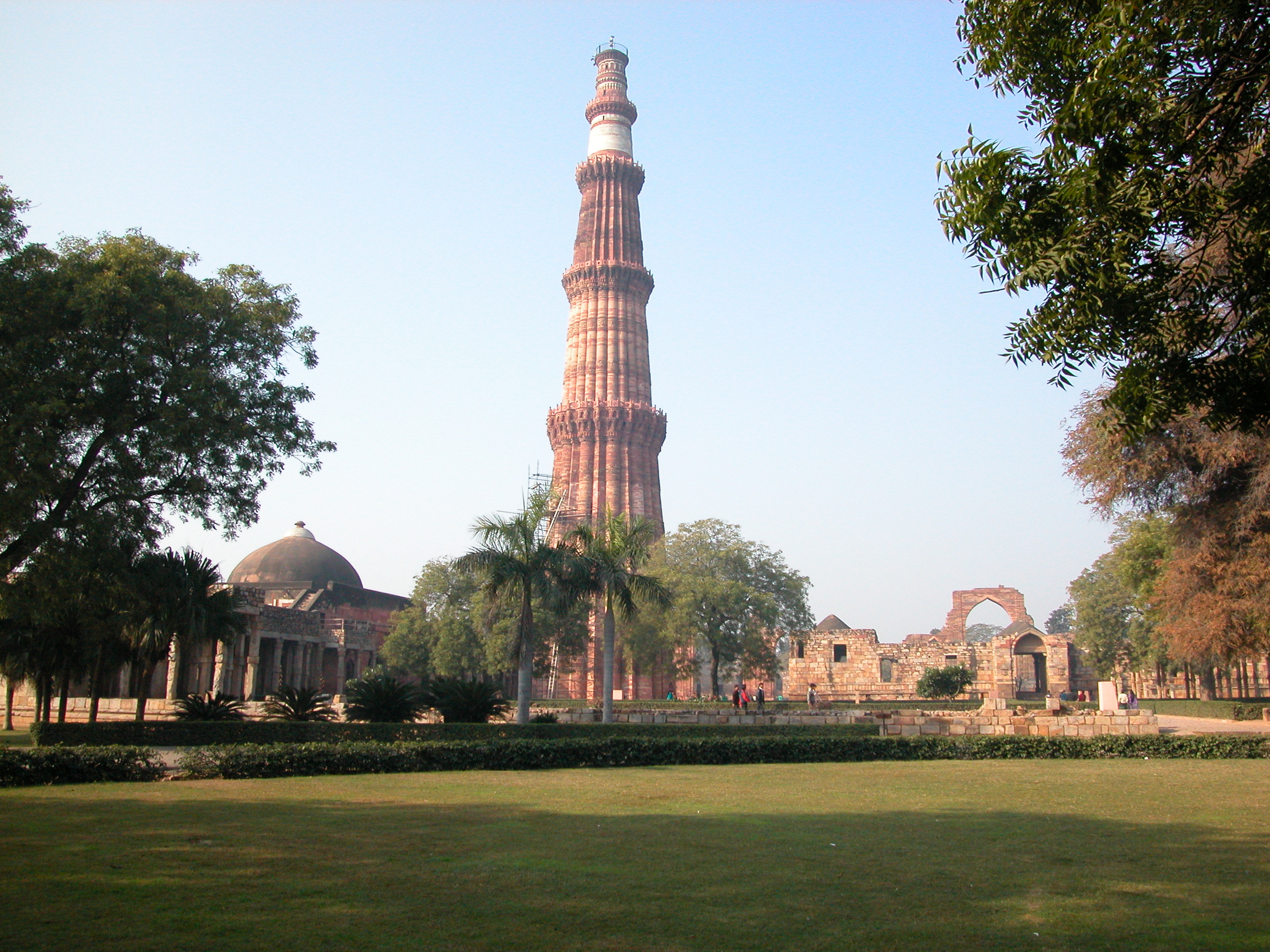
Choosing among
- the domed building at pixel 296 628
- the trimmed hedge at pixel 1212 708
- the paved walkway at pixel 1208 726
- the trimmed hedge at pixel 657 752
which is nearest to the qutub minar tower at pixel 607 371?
the domed building at pixel 296 628

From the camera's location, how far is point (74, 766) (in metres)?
12.3

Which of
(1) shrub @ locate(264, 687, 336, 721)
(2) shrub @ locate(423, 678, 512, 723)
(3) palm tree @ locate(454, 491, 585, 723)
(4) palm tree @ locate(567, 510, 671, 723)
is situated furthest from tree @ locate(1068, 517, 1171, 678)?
(1) shrub @ locate(264, 687, 336, 721)

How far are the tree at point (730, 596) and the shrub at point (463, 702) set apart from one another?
15.0 metres

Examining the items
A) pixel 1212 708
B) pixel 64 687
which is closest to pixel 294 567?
pixel 64 687

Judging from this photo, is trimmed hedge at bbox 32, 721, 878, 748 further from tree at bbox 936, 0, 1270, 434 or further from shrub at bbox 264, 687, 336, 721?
tree at bbox 936, 0, 1270, 434

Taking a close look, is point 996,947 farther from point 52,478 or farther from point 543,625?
point 543,625

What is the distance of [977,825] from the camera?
380 inches

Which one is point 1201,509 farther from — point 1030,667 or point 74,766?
point 1030,667

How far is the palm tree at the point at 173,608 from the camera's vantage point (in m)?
20.0

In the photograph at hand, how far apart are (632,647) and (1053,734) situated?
18.9m

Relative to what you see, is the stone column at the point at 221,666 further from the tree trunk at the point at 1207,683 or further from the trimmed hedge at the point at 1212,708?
the tree trunk at the point at 1207,683

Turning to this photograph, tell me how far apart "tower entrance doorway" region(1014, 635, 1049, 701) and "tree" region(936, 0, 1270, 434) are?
47619 millimetres

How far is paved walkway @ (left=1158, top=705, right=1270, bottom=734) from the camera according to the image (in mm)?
23719

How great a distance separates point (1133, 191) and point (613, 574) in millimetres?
16949
